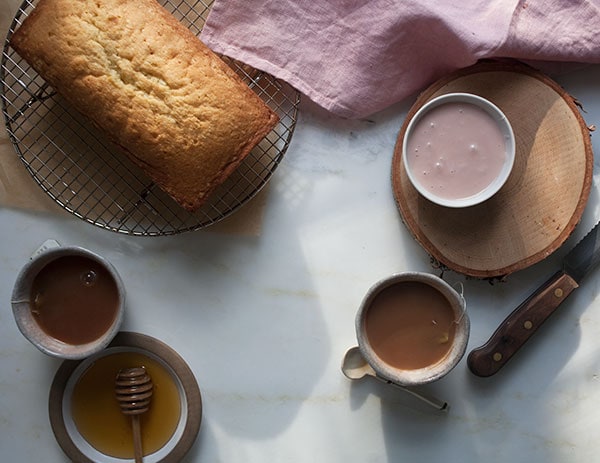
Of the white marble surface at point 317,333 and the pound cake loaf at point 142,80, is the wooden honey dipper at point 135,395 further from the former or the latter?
the pound cake loaf at point 142,80

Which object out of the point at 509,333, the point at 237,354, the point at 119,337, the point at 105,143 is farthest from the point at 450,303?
the point at 105,143

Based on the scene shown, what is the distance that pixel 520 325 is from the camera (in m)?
1.70

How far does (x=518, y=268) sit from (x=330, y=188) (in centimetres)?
51

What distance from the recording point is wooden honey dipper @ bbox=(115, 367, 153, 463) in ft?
5.55

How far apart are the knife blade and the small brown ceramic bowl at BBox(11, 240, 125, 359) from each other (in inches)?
35.2

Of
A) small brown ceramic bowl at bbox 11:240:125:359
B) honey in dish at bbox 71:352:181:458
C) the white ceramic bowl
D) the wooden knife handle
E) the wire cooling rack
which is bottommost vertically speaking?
honey in dish at bbox 71:352:181:458

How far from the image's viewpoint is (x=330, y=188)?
179cm

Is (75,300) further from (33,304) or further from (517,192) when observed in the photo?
(517,192)

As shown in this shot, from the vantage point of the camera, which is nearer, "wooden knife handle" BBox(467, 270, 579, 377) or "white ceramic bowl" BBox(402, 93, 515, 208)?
"white ceramic bowl" BBox(402, 93, 515, 208)

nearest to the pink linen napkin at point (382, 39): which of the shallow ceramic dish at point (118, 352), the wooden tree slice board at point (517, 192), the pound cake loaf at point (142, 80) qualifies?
the wooden tree slice board at point (517, 192)

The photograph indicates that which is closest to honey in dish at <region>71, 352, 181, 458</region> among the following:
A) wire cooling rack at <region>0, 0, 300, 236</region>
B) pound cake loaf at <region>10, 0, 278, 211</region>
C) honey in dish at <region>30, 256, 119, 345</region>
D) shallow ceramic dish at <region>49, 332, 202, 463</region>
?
shallow ceramic dish at <region>49, 332, 202, 463</region>

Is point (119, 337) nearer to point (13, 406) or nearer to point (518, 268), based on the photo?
point (13, 406)

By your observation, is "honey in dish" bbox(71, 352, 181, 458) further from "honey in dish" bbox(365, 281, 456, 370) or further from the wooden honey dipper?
"honey in dish" bbox(365, 281, 456, 370)

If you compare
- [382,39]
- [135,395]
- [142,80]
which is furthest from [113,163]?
[382,39]
